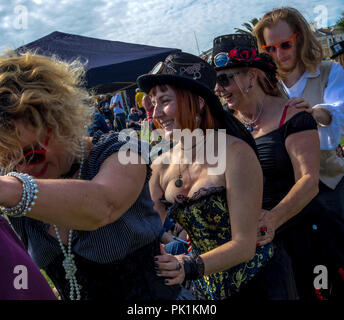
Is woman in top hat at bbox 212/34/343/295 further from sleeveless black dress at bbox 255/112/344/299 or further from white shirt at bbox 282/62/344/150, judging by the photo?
white shirt at bbox 282/62/344/150

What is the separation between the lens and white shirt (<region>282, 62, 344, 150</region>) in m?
2.49

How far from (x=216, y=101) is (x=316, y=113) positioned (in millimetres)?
919

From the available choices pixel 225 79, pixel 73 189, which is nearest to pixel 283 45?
pixel 225 79

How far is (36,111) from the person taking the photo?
117cm

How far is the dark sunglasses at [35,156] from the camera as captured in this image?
1231 mm

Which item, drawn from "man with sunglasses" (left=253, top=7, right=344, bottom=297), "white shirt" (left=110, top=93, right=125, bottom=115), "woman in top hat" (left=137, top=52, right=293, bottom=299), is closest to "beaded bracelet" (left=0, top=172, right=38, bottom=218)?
"woman in top hat" (left=137, top=52, right=293, bottom=299)

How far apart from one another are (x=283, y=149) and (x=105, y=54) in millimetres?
10003

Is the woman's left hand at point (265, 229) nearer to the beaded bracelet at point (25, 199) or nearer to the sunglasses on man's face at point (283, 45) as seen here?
the beaded bracelet at point (25, 199)

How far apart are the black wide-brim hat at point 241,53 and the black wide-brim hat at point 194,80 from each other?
0.43 meters

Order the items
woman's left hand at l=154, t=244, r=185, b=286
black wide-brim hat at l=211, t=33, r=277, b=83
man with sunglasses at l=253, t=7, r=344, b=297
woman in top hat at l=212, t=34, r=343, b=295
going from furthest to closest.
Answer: man with sunglasses at l=253, t=7, r=344, b=297 < black wide-brim hat at l=211, t=33, r=277, b=83 < woman in top hat at l=212, t=34, r=343, b=295 < woman's left hand at l=154, t=244, r=185, b=286

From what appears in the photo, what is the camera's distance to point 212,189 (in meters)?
1.76

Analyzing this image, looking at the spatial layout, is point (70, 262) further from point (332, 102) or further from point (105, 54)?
point (105, 54)

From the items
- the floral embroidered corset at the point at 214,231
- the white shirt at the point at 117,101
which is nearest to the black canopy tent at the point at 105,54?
the white shirt at the point at 117,101

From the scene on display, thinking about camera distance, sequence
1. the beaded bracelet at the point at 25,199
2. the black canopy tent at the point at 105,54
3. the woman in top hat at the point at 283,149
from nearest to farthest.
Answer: the beaded bracelet at the point at 25,199
the woman in top hat at the point at 283,149
the black canopy tent at the point at 105,54
